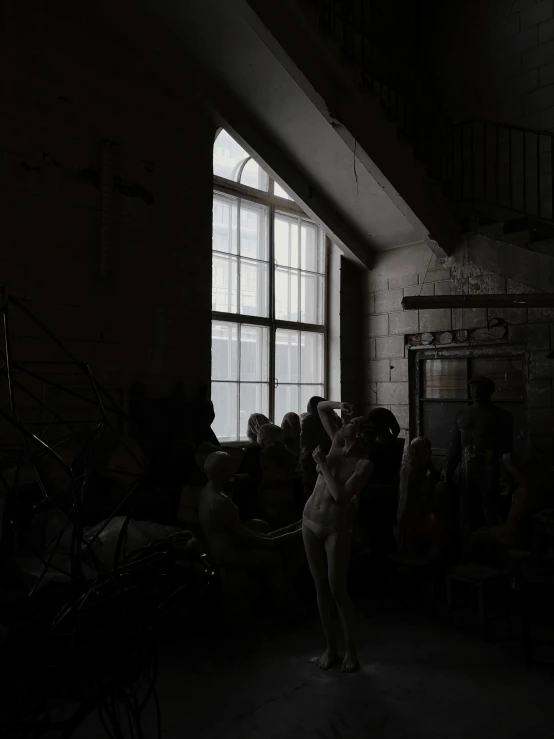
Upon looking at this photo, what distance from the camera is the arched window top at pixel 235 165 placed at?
7516mm

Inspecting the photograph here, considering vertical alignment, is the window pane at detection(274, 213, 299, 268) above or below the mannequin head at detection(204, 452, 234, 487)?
above

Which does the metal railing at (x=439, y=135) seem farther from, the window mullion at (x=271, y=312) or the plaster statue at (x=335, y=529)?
the plaster statue at (x=335, y=529)

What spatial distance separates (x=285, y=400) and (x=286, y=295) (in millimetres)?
1491

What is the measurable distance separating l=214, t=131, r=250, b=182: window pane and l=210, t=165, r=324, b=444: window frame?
0.42 feet

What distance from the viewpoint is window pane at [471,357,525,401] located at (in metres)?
6.73

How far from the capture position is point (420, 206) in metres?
7.06

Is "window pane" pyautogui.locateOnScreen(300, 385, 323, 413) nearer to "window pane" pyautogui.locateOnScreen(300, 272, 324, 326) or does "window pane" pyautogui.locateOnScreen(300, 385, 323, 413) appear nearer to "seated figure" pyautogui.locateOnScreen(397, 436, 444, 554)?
"window pane" pyautogui.locateOnScreen(300, 272, 324, 326)

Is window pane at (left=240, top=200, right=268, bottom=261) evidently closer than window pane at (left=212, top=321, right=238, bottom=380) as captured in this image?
No

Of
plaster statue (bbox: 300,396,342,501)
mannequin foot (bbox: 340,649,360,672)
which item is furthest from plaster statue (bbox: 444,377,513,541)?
mannequin foot (bbox: 340,649,360,672)

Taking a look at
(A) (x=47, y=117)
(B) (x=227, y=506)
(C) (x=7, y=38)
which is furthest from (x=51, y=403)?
(C) (x=7, y=38)

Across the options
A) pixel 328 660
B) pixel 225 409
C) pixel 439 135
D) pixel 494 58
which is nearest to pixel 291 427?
pixel 225 409

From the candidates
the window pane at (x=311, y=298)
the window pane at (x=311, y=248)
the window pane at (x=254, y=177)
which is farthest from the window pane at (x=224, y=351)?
the window pane at (x=254, y=177)

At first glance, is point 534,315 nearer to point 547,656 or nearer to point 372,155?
point 372,155

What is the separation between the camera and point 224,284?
296 inches
